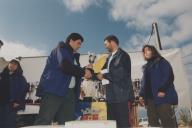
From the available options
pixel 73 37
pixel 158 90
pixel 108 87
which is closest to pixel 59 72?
pixel 73 37

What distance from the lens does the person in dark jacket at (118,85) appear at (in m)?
4.09

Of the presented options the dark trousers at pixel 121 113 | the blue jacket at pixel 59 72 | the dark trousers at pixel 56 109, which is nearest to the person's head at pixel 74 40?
the blue jacket at pixel 59 72

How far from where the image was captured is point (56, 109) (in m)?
3.80

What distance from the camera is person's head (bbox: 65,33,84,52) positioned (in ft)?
13.8

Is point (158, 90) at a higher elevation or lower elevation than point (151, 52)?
lower

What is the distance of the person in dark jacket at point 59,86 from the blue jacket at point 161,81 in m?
1.15

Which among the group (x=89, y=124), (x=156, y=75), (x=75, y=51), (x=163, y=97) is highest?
(x=75, y=51)

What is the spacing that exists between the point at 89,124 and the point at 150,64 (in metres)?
3.47

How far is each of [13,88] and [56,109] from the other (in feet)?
6.05

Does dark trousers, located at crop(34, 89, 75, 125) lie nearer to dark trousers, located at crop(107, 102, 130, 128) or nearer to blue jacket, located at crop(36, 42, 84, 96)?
blue jacket, located at crop(36, 42, 84, 96)

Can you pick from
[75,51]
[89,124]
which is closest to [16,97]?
[75,51]

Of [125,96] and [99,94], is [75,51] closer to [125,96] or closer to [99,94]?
[125,96]

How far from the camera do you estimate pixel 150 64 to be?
475 centimetres

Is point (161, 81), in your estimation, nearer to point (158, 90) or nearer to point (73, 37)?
point (158, 90)
